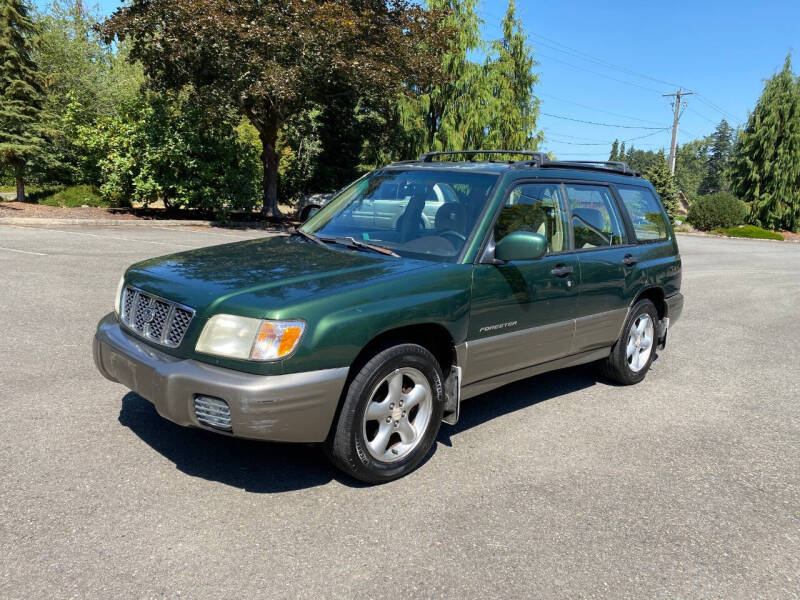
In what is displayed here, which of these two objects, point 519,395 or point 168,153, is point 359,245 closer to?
point 519,395

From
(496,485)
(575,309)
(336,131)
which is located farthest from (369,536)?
(336,131)

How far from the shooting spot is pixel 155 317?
3.53 metres

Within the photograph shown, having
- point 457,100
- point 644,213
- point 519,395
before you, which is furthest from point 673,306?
point 457,100

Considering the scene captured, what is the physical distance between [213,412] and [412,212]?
207cm

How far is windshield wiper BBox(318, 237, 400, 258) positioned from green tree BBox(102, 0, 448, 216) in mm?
14436

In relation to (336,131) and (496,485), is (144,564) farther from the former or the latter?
(336,131)

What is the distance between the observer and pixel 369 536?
3061 millimetres

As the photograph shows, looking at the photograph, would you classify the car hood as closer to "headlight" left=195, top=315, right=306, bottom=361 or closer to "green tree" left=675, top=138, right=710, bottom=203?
"headlight" left=195, top=315, right=306, bottom=361

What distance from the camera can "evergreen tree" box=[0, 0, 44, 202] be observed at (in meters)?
21.2

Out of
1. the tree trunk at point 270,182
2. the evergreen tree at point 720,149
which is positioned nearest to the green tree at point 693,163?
the evergreen tree at point 720,149

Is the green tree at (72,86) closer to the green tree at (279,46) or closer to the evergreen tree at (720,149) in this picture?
the green tree at (279,46)

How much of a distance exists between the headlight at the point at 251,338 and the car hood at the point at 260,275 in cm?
5

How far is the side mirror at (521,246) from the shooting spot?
154 inches

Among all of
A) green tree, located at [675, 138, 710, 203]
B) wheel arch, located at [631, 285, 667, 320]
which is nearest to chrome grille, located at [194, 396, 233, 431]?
wheel arch, located at [631, 285, 667, 320]
